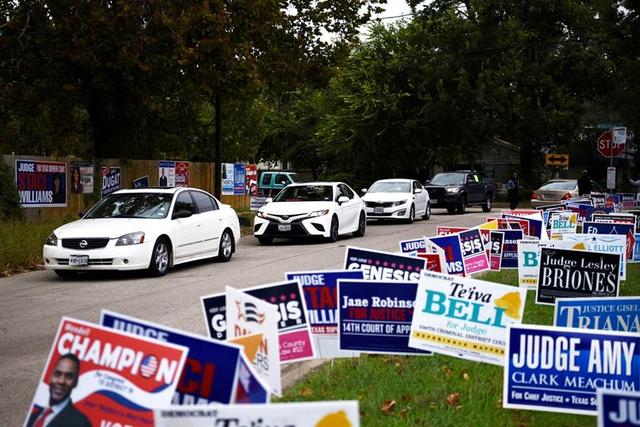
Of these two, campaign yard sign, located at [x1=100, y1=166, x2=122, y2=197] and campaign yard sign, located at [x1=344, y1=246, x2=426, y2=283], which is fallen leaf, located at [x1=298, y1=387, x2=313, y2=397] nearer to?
campaign yard sign, located at [x1=344, y1=246, x2=426, y2=283]

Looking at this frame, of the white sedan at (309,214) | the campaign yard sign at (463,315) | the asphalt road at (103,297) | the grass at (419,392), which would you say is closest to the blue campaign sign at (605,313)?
the campaign yard sign at (463,315)

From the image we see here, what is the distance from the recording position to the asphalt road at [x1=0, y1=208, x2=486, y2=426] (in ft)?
23.4

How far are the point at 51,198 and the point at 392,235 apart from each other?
976cm

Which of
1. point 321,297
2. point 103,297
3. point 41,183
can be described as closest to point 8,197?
point 41,183

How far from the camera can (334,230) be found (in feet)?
66.4

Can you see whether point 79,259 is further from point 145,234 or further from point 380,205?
point 380,205

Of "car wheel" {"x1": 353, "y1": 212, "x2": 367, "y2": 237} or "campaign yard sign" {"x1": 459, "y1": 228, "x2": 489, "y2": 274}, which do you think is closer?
"campaign yard sign" {"x1": 459, "y1": 228, "x2": 489, "y2": 274}

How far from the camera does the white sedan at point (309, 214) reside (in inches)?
771

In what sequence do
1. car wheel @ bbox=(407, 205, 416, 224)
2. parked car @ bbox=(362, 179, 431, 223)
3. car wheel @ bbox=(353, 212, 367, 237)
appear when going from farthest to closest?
Result: car wheel @ bbox=(407, 205, 416, 224) < parked car @ bbox=(362, 179, 431, 223) < car wheel @ bbox=(353, 212, 367, 237)

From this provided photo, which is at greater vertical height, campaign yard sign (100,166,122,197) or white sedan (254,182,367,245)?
campaign yard sign (100,166,122,197)

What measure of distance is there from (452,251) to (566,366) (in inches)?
171

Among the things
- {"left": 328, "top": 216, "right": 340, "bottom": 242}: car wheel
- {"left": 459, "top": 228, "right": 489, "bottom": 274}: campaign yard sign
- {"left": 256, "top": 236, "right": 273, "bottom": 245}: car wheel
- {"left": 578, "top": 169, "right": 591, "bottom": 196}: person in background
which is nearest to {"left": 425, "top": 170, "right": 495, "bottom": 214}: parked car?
{"left": 578, "top": 169, "right": 591, "bottom": 196}: person in background

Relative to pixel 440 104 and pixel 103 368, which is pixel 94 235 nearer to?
pixel 103 368

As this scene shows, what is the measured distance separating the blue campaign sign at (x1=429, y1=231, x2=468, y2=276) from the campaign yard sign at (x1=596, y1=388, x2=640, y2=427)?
6.55 metres
